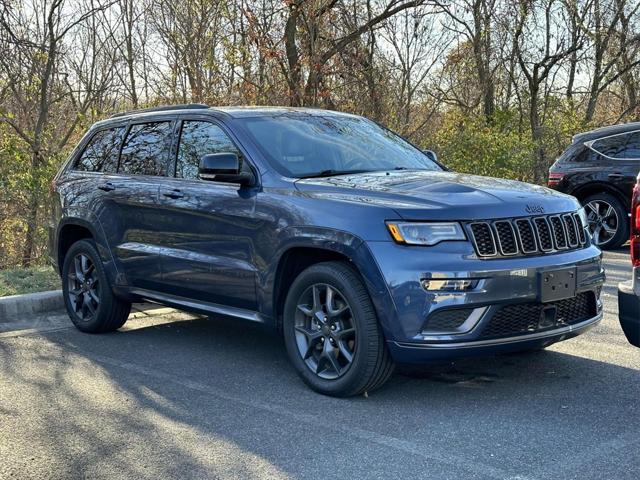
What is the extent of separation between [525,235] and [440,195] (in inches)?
20.7

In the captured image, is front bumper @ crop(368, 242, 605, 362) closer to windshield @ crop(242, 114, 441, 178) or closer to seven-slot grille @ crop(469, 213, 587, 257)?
seven-slot grille @ crop(469, 213, 587, 257)

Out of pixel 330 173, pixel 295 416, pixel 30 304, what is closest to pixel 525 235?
pixel 330 173

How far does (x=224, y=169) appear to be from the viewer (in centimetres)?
532

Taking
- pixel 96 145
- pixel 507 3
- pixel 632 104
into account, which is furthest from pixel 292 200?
pixel 632 104

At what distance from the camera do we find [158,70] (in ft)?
62.6

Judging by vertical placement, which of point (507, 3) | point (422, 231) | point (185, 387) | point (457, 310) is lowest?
point (185, 387)

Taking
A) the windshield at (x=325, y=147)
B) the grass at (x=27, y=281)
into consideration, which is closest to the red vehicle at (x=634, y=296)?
the windshield at (x=325, y=147)

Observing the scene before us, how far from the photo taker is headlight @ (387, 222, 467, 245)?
14.9 ft

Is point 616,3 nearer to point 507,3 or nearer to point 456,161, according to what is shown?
point 507,3

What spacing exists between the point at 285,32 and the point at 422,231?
430 inches

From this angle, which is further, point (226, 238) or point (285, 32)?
point (285, 32)

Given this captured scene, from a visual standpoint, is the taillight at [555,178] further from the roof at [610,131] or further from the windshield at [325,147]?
the windshield at [325,147]

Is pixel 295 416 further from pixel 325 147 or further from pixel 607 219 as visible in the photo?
pixel 607 219

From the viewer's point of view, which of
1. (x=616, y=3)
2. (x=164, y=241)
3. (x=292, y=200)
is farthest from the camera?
(x=616, y=3)
